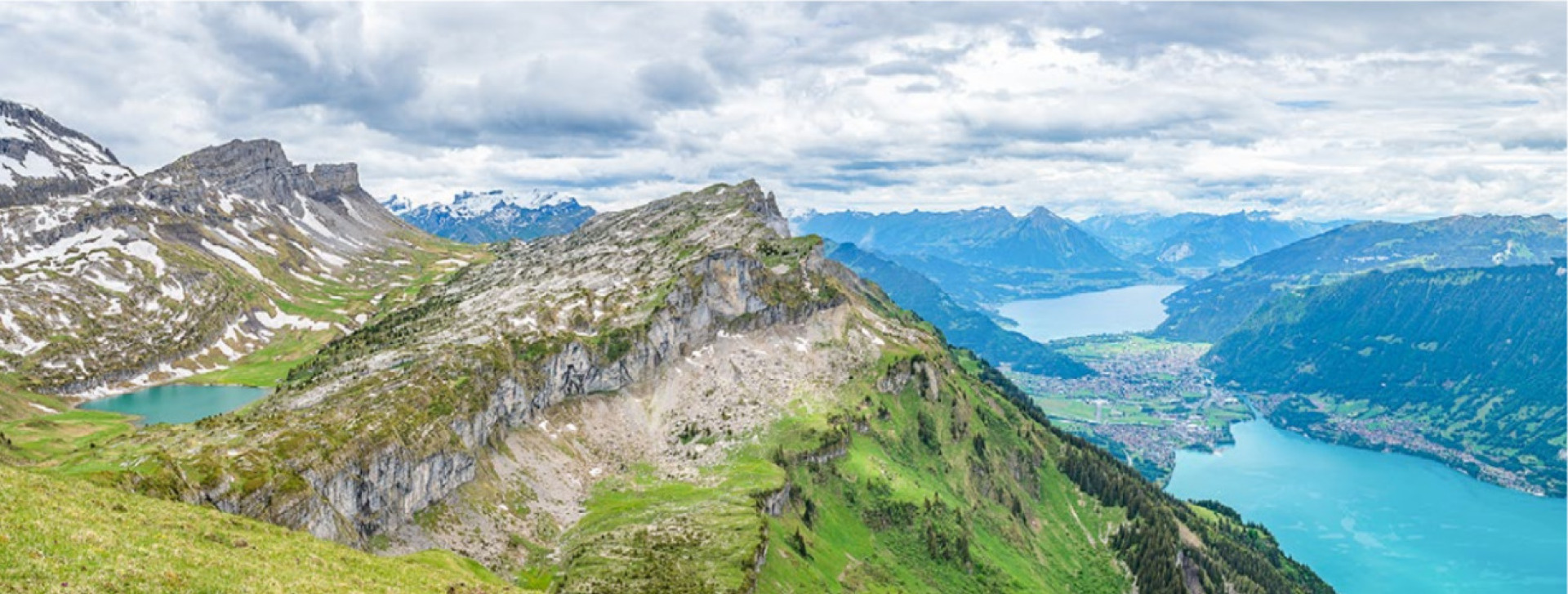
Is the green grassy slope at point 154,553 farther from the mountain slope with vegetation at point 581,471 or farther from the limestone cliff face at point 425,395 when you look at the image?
the limestone cliff face at point 425,395

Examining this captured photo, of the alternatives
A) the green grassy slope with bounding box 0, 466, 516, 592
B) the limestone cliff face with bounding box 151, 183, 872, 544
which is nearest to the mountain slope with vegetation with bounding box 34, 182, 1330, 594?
the limestone cliff face with bounding box 151, 183, 872, 544

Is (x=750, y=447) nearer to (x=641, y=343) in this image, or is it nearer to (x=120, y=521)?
(x=641, y=343)

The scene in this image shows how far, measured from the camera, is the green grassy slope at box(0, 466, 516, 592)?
44.3 metres

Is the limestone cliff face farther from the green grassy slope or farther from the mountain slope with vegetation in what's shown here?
the green grassy slope

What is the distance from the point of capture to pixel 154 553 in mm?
50406

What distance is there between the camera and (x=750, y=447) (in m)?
175

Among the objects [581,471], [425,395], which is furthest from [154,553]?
[581,471]

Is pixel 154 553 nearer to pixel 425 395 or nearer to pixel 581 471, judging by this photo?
pixel 425 395

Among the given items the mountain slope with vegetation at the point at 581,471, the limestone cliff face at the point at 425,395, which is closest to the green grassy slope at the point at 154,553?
the mountain slope with vegetation at the point at 581,471

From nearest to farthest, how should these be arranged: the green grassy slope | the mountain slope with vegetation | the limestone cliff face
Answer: the green grassy slope → the limestone cliff face → the mountain slope with vegetation

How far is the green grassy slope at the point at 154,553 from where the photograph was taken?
44.3m

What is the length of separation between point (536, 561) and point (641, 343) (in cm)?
7091

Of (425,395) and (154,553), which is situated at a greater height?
(154,553)

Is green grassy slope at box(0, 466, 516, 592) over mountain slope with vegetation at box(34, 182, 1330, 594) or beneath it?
over
